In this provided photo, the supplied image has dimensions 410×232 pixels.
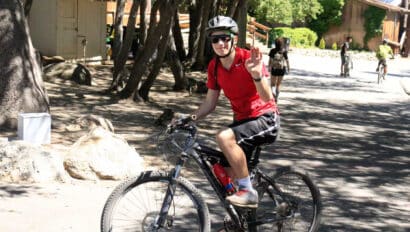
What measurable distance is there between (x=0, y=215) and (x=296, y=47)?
50.5m

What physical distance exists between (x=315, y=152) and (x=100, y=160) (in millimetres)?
4025

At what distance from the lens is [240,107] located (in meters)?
4.93

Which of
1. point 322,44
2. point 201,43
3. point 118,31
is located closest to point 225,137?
point 118,31

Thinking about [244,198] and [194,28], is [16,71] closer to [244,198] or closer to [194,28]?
[244,198]

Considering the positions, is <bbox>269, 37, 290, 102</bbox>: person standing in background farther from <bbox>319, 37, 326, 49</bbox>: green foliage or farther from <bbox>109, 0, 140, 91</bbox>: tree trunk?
<bbox>319, 37, 326, 49</bbox>: green foliage

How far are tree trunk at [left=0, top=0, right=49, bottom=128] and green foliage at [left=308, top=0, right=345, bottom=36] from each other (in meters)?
53.0

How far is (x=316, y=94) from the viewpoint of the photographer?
20.2 metres

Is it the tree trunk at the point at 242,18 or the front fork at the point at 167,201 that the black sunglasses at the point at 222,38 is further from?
the tree trunk at the point at 242,18

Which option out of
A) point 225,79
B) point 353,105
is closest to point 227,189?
point 225,79

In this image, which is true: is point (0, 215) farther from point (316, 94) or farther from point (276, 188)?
point (316, 94)

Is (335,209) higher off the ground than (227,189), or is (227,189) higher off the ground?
(227,189)

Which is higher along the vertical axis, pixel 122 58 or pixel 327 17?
pixel 327 17

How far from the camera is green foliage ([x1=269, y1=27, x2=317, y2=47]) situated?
56.2m

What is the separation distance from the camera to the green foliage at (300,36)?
2211 inches
